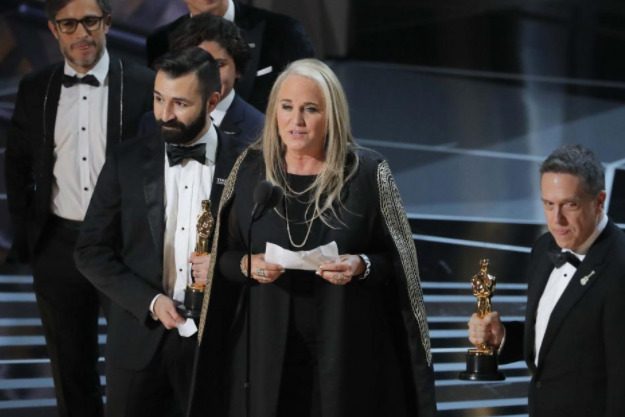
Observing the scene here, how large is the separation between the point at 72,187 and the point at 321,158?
162cm

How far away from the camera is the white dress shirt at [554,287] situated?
3.47 metres

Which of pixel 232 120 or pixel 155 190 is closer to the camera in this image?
pixel 155 190

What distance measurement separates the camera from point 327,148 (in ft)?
12.1

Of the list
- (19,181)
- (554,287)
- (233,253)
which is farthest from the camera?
(19,181)

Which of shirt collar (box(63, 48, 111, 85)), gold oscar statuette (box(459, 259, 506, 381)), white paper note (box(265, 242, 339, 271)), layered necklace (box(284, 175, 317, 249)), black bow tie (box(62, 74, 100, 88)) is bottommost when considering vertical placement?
gold oscar statuette (box(459, 259, 506, 381))

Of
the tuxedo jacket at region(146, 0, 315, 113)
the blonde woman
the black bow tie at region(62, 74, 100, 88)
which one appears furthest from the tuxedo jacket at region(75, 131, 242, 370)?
the tuxedo jacket at region(146, 0, 315, 113)

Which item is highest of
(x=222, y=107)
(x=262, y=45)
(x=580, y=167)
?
(x=262, y=45)

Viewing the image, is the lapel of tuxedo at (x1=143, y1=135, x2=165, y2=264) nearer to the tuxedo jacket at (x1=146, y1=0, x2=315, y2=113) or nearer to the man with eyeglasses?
the man with eyeglasses

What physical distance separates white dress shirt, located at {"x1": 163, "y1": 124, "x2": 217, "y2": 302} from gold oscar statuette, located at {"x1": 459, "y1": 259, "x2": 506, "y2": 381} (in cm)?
107

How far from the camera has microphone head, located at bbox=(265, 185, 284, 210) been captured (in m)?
3.40

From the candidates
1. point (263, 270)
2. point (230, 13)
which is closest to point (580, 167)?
point (263, 270)

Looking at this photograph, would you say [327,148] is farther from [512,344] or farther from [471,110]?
[471,110]

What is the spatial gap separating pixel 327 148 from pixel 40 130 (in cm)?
181

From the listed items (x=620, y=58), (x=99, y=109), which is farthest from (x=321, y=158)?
(x=620, y=58)
